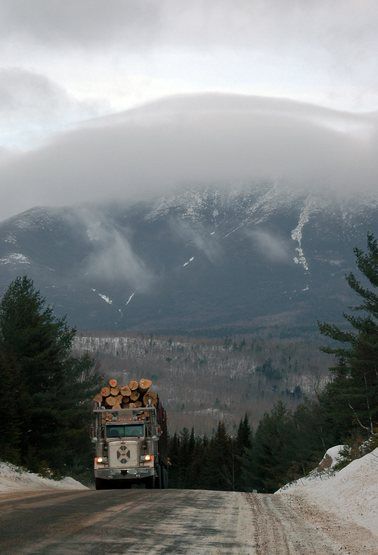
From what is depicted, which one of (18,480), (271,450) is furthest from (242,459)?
(18,480)

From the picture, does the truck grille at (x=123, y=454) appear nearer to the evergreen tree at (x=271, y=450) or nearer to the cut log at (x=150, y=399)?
the cut log at (x=150, y=399)

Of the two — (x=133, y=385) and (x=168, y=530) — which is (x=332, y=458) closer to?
(x=133, y=385)

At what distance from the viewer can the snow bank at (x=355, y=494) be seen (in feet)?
51.4

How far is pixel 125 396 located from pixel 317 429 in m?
38.8

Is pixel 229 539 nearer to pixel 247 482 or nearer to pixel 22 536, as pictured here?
pixel 22 536

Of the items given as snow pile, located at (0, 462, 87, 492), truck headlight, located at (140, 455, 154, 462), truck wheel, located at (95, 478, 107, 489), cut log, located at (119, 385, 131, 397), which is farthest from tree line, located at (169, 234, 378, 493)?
snow pile, located at (0, 462, 87, 492)

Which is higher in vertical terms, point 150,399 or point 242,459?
point 150,399

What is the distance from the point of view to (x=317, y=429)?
67188mm

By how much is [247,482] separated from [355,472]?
8363 cm

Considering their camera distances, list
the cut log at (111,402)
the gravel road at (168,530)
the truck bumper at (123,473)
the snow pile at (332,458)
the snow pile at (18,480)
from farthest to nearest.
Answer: the cut log at (111,402), the snow pile at (332,458), the truck bumper at (123,473), the snow pile at (18,480), the gravel road at (168,530)

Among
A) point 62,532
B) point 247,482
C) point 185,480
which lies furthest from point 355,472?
point 185,480

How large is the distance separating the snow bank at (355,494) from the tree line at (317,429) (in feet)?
10.2

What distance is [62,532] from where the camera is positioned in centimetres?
1178

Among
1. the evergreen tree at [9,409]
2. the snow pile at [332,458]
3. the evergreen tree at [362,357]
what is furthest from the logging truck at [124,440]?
the evergreen tree at [362,357]
